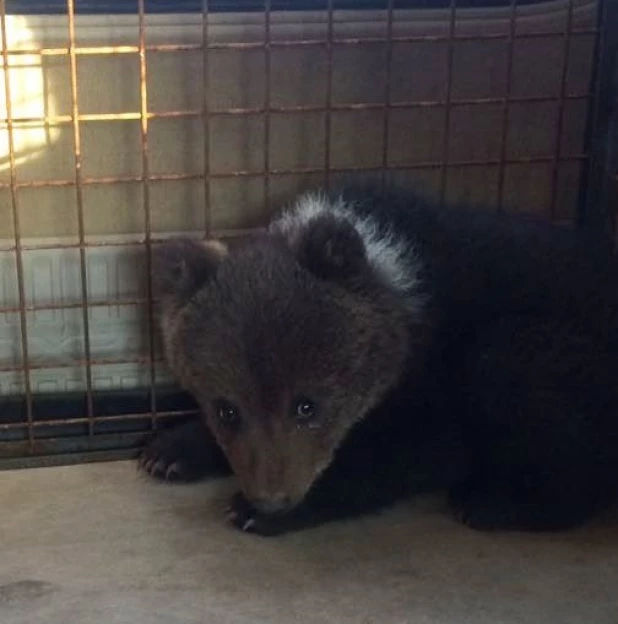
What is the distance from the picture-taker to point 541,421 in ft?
8.06

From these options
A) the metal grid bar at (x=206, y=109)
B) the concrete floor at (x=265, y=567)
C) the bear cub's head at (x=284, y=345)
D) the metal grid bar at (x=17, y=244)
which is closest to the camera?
the concrete floor at (x=265, y=567)

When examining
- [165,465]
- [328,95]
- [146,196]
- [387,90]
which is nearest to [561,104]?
[387,90]

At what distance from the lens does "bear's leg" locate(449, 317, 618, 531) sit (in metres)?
2.46

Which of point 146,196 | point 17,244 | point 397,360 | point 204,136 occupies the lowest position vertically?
point 397,360

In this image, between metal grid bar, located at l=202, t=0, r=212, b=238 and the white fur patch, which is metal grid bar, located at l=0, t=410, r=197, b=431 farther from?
the white fur patch

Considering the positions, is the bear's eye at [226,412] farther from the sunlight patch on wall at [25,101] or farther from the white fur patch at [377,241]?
the sunlight patch on wall at [25,101]

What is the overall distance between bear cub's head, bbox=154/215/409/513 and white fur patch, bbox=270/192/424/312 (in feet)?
0.15

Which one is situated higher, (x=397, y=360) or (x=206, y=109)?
(x=206, y=109)

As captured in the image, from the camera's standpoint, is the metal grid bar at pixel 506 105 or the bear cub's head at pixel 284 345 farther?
the metal grid bar at pixel 506 105

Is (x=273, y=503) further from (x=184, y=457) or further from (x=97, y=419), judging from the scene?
(x=97, y=419)

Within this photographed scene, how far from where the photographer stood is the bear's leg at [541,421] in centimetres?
246

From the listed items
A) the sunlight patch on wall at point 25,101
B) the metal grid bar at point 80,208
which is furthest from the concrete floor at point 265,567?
the sunlight patch on wall at point 25,101

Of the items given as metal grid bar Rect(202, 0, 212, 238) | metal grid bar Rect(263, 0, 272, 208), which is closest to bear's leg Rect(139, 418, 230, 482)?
metal grid bar Rect(202, 0, 212, 238)

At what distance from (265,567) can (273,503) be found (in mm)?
147
